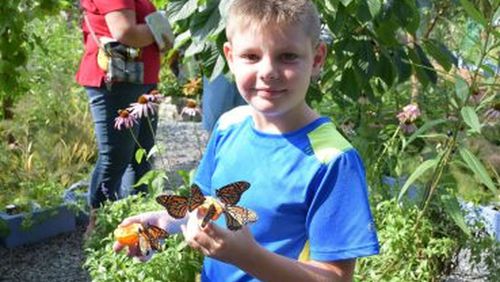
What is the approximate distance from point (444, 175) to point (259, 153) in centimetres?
138

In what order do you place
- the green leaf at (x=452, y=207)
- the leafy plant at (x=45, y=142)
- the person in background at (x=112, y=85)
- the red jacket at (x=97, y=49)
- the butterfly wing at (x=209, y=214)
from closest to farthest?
the butterfly wing at (x=209, y=214) < the green leaf at (x=452, y=207) < the person in background at (x=112, y=85) < the red jacket at (x=97, y=49) < the leafy plant at (x=45, y=142)

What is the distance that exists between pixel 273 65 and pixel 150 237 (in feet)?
1.29

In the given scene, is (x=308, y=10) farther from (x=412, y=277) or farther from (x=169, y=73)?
(x=169, y=73)

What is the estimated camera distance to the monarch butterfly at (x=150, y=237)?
138 cm

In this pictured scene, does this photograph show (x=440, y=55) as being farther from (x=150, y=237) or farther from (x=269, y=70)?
(x=150, y=237)

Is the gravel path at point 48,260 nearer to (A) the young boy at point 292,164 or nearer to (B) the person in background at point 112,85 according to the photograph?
(B) the person in background at point 112,85

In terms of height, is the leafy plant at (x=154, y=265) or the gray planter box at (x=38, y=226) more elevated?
the leafy plant at (x=154, y=265)

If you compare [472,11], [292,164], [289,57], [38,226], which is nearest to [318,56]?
[289,57]

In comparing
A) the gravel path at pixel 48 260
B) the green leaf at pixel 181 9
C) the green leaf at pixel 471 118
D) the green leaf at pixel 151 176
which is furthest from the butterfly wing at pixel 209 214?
the gravel path at pixel 48 260

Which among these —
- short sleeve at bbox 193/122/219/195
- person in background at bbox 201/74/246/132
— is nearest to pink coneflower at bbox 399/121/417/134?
person in background at bbox 201/74/246/132

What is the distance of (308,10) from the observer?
1364 mm

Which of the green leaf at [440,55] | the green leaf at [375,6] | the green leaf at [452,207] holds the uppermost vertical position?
the green leaf at [375,6]

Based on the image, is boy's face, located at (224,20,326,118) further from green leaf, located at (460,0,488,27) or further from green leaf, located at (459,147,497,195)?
green leaf, located at (459,147,497,195)

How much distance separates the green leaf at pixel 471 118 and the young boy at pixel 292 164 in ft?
2.46
